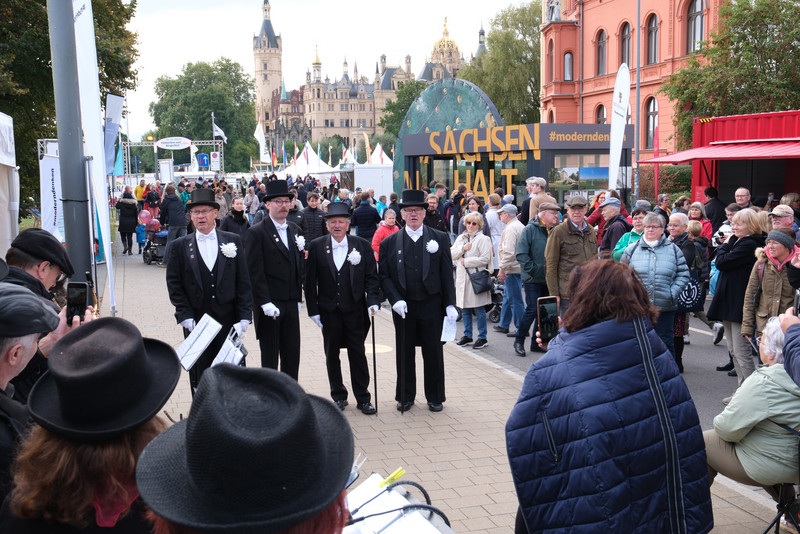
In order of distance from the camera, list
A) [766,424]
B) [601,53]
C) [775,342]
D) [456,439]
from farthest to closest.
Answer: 1. [601,53]
2. [456,439]
3. [775,342]
4. [766,424]

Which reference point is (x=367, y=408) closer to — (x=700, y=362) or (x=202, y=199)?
(x=202, y=199)

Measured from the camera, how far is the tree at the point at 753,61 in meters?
26.6

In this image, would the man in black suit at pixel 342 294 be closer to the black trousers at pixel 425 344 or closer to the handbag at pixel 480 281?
the black trousers at pixel 425 344

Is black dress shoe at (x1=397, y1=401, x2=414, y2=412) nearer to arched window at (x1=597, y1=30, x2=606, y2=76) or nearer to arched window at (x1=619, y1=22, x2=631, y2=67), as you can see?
arched window at (x1=619, y1=22, x2=631, y2=67)

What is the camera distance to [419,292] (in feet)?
23.5

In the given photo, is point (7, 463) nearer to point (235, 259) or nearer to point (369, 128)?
point (235, 259)

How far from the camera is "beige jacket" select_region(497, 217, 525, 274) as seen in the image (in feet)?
32.9

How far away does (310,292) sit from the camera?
721cm

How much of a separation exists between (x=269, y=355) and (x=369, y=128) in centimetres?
16473

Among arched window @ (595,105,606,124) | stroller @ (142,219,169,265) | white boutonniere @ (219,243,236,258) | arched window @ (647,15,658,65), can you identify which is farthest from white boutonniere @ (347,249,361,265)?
arched window @ (595,105,606,124)

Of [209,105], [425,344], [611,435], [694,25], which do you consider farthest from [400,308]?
[209,105]

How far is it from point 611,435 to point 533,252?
20.9ft

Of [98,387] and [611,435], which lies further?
[611,435]

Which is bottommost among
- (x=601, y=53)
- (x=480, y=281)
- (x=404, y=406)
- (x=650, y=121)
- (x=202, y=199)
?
(x=404, y=406)
